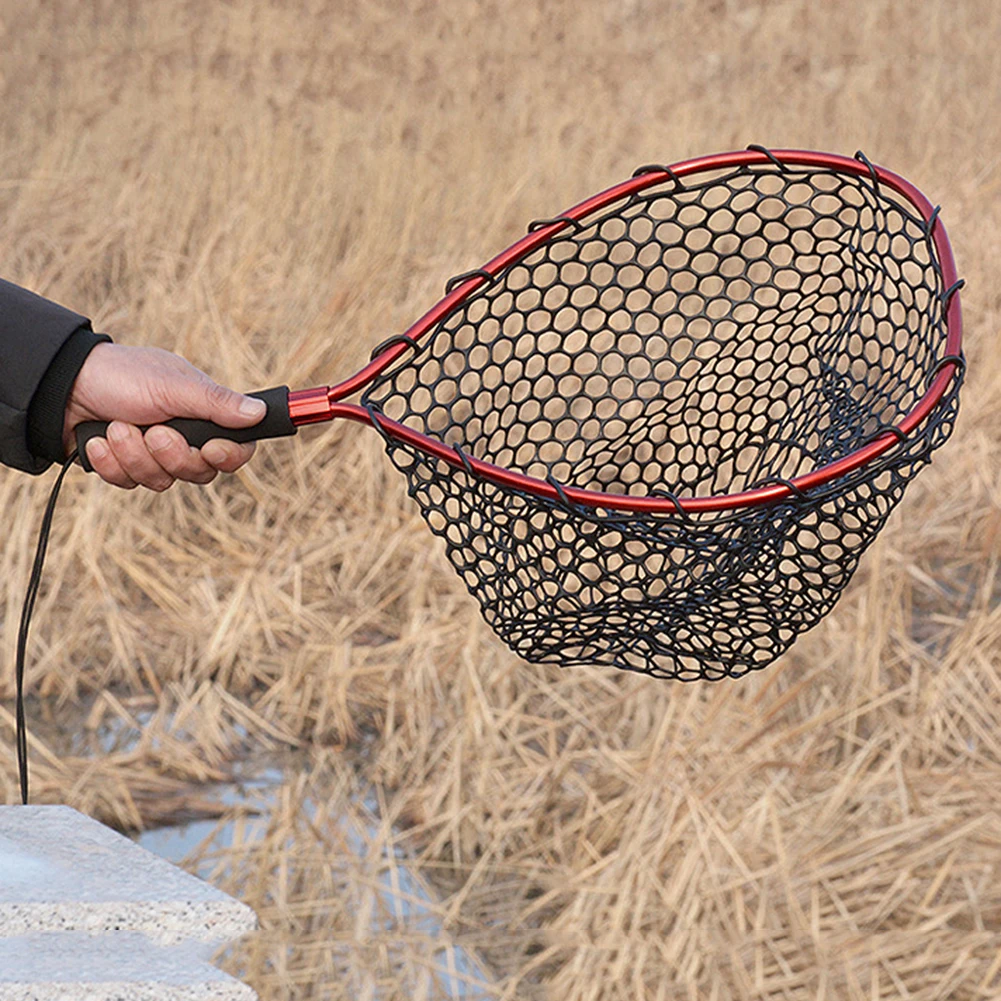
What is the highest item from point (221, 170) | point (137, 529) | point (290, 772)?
point (221, 170)

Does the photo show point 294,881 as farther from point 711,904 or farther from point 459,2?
point 459,2

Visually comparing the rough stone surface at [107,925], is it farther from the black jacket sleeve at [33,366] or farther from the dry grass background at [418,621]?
the dry grass background at [418,621]

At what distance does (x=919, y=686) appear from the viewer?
5.84 ft

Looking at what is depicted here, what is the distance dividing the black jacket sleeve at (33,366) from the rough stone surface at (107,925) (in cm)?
26

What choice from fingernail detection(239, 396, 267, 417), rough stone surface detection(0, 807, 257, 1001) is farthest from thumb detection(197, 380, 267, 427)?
rough stone surface detection(0, 807, 257, 1001)

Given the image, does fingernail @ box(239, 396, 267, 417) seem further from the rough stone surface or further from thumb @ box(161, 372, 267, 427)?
the rough stone surface

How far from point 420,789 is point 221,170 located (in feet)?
5.58

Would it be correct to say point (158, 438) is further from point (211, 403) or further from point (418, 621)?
point (418, 621)

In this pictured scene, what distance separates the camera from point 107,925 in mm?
739

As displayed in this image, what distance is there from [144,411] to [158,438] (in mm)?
20

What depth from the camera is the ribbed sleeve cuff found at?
33.0 inches

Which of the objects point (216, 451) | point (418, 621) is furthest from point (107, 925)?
point (418, 621)

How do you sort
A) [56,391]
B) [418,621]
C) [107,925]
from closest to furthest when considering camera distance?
[107,925] < [56,391] < [418,621]

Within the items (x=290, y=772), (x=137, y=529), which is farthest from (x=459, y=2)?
(x=290, y=772)
